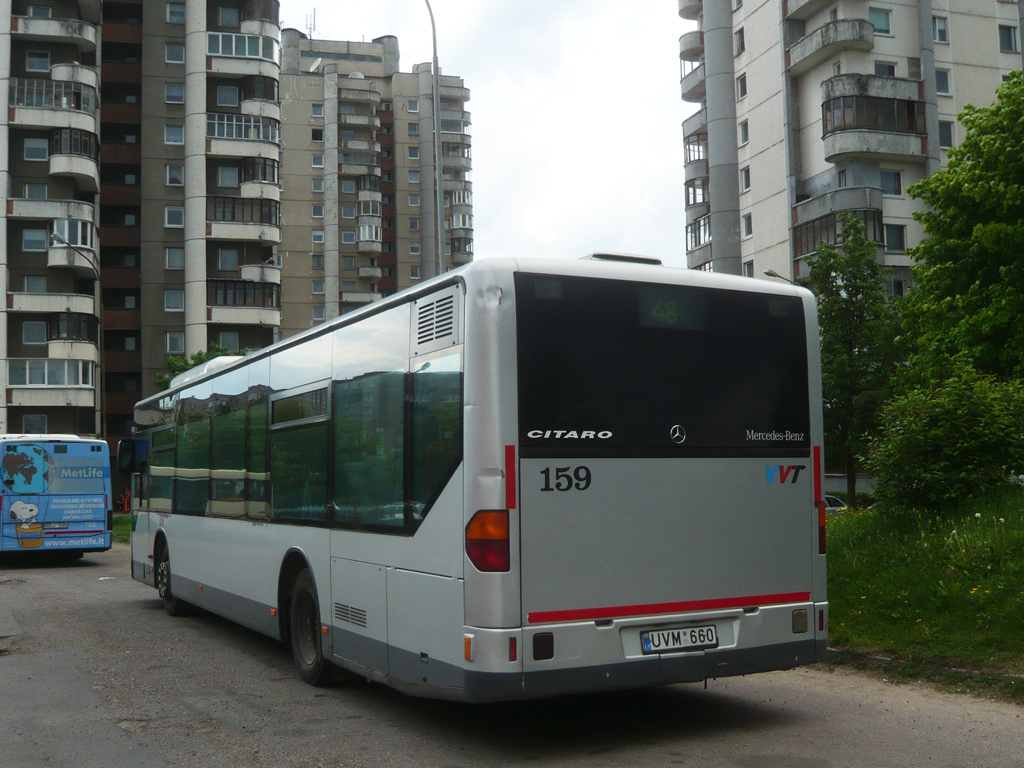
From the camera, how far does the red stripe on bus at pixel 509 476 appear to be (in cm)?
657

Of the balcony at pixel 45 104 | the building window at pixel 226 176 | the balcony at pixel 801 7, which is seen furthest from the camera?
the building window at pixel 226 176

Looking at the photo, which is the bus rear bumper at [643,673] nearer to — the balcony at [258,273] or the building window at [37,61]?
the balcony at [258,273]

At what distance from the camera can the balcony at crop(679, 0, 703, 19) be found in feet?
200

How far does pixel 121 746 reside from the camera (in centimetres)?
724

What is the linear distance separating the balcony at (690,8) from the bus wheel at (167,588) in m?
52.7

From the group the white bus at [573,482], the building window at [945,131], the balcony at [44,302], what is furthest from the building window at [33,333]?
the white bus at [573,482]

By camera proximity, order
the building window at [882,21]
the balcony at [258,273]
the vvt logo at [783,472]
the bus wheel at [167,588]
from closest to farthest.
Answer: the vvt logo at [783,472] → the bus wheel at [167,588] → the building window at [882,21] → the balcony at [258,273]

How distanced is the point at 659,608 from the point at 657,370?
4.78 ft

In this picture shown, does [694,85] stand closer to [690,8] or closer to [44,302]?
[690,8]

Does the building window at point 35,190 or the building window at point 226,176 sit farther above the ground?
the building window at point 226,176

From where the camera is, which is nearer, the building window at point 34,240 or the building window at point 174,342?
the building window at point 34,240

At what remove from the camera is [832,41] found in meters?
48.8

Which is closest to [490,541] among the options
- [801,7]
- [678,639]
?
[678,639]

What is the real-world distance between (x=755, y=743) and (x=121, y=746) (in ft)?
12.9
